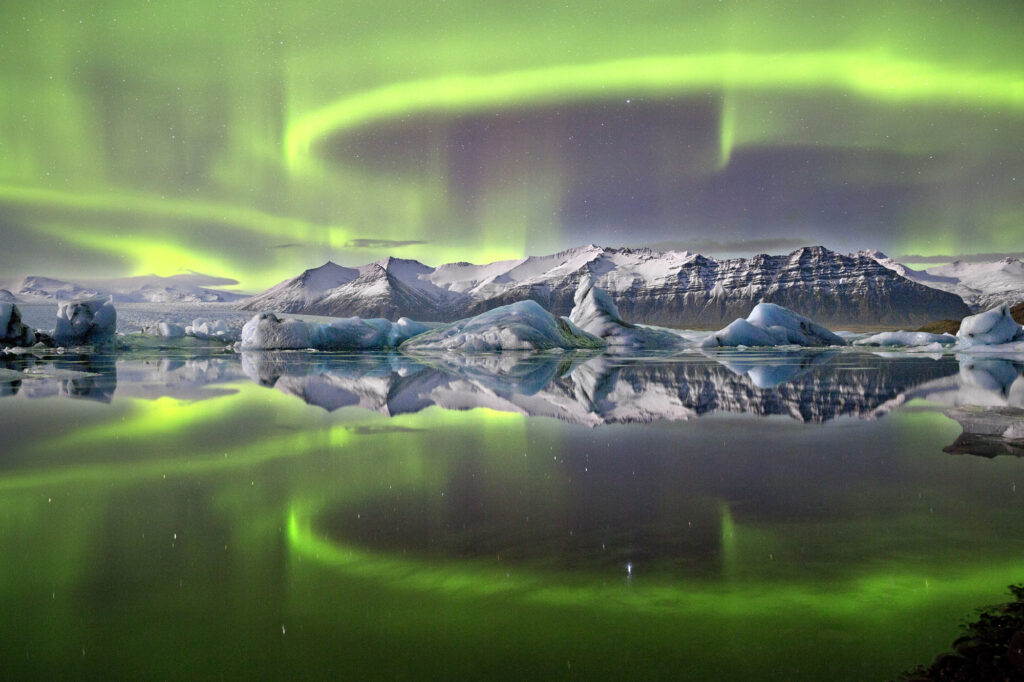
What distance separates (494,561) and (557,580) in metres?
0.46

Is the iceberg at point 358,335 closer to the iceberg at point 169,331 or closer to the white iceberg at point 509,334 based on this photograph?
the white iceberg at point 509,334

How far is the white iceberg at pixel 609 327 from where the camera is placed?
2080 inches

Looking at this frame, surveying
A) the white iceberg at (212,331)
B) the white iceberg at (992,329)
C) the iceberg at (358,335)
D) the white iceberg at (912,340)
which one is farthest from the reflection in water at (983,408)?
the white iceberg at (212,331)

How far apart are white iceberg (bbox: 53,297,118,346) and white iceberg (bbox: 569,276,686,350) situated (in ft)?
112

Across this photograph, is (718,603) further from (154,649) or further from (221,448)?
(221,448)

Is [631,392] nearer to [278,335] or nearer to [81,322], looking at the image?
[278,335]

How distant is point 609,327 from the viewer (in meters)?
56.9

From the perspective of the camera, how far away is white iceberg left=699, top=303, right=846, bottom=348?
5394 centimetres

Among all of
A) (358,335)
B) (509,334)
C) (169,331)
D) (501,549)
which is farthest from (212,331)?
(501,549)

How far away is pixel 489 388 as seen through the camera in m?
15.3

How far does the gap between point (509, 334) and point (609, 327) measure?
15916 mm

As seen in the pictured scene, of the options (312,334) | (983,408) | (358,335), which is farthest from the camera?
(358,335)

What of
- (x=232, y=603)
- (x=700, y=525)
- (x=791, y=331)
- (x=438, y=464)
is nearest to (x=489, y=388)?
(x=438, y=464)

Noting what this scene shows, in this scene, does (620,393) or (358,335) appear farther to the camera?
(358,335)
